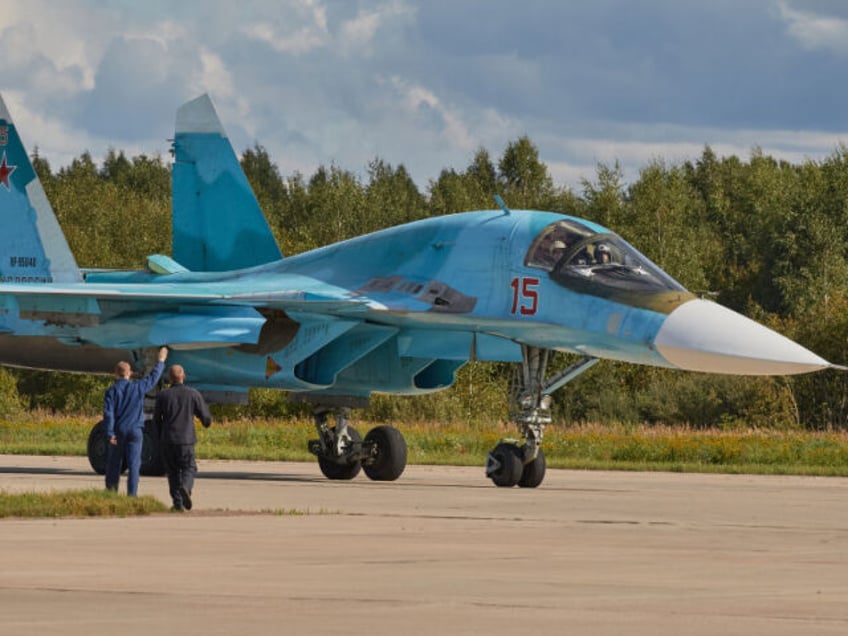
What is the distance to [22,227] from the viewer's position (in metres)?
25.2

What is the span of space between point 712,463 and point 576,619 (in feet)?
72.1

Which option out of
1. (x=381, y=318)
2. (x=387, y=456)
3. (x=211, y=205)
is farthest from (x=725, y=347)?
(x=211, y=205)

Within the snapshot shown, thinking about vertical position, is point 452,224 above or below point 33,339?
above

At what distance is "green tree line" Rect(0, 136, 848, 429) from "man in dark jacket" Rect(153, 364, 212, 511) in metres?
23.1

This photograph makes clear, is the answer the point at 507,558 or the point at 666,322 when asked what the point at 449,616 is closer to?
the point at 507,558

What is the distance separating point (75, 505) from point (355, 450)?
844 centimetres

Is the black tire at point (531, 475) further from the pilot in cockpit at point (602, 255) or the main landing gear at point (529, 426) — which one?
the pilot in cockpit at point (602, 255)

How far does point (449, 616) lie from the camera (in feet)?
29.0

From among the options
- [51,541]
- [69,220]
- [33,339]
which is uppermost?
[69,220]

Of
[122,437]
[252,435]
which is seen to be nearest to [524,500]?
[122,437]

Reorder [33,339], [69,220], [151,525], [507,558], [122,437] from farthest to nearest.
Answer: [69,220], [33,339], [122,437], [151,525], [507,558]

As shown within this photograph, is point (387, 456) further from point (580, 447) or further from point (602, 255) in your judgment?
point (580, 447)

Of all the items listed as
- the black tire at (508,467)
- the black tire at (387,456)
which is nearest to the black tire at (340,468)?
the black tire at (387,456)

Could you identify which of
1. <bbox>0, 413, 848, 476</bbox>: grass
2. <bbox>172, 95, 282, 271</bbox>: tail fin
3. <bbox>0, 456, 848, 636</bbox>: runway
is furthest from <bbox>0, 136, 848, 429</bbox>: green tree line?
<bbox>0, 456, 848, 636</bbox>: runway
